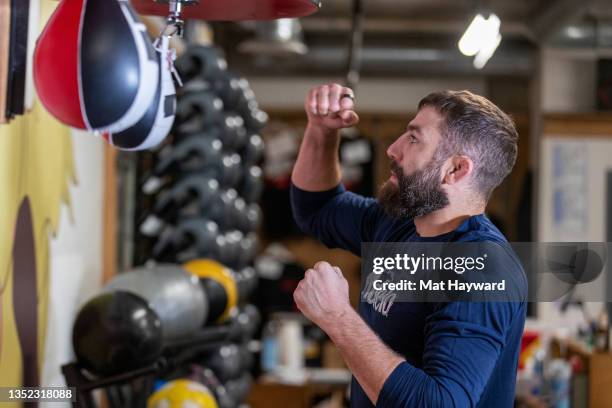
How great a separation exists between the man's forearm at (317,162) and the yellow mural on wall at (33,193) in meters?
0.99

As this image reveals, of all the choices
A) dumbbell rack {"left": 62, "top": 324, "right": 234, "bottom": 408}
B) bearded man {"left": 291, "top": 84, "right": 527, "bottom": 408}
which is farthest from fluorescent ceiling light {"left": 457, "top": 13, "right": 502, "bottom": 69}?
dumbbell rack {"left": 62, "top": 324, "right": 234, "bottom": 408}

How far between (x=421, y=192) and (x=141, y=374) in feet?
4.96

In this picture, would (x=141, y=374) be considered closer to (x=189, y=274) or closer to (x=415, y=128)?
(x=189, y=274)

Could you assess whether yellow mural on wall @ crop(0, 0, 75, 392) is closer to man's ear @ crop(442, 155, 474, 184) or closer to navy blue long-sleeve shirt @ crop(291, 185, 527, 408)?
navy blue long-sleeve shirt @ crop(291, 185, 527, 408)

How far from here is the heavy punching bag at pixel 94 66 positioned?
2012 millimetres

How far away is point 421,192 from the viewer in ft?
6.30

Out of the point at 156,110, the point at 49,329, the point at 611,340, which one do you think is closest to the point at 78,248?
the point at 49,329

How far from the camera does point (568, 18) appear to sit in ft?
19.4

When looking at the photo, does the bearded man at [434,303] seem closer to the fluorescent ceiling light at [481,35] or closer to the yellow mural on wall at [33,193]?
the fluorescent ceiling light at [481,35]

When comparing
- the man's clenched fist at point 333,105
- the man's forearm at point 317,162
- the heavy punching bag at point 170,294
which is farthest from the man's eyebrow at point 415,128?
the heavy punching bag at point 170,294

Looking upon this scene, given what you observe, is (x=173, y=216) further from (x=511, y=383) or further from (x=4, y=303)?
(x=511, y=383)

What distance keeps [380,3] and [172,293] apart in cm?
433

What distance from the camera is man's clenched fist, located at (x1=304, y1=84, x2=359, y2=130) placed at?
210cm

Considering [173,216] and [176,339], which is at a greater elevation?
[173,216]
